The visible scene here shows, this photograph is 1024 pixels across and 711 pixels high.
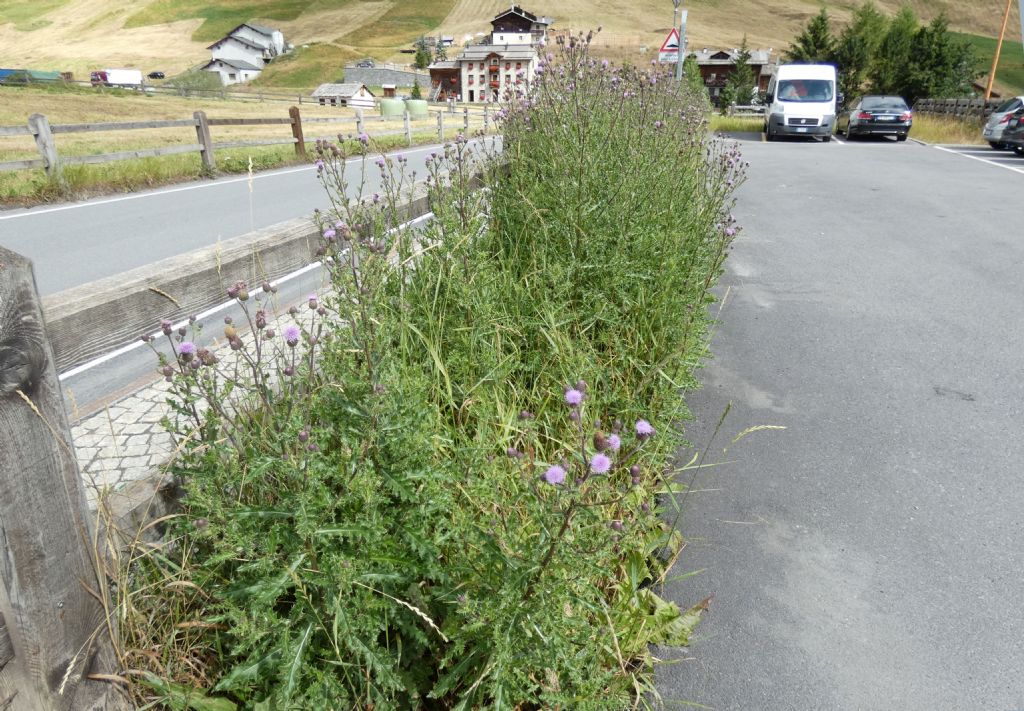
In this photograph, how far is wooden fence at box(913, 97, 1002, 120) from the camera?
26828 mm

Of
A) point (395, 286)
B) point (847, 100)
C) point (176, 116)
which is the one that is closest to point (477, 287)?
point (395, 286)

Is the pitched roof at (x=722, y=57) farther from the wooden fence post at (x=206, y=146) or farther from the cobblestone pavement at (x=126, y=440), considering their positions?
the cobblestone pavement at (x=126, y=440)

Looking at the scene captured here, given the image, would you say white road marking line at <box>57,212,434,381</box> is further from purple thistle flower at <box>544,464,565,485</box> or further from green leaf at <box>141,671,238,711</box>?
purple thistle flower at <box>544,464,565,485</box>

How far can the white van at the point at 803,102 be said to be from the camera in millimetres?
23312

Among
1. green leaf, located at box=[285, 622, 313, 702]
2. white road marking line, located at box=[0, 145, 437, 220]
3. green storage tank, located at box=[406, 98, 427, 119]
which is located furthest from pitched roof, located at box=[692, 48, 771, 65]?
green leaf, located at box=[285, 622, 313, 702]

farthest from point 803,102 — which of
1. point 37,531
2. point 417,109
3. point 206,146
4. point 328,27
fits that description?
point 328,27

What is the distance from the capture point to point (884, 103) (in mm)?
24953

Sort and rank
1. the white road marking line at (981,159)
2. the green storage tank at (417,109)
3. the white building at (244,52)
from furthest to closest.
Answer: the white building at (244,52)
the green storage tank at (417,109)
the white road marking line at (981,159)

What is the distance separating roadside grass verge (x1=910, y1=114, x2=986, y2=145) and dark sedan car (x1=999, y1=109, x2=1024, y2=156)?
4627mm

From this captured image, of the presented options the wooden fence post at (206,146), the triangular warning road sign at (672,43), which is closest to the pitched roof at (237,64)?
the triangular warning road sign at (672,43)

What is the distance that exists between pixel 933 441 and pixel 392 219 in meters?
3.34

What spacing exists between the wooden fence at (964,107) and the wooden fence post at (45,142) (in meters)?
31.8

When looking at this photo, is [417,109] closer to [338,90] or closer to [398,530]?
[338,90]

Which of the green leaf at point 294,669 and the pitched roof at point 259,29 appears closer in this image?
the green leaf at point 294,669
